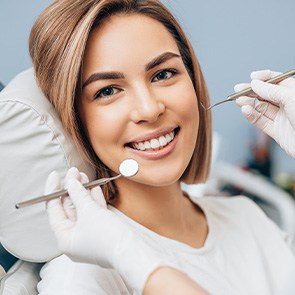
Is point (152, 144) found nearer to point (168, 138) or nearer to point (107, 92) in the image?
point (168, 138)

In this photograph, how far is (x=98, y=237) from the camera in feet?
2.93

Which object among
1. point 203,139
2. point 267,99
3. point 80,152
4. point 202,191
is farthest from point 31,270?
point 202,191

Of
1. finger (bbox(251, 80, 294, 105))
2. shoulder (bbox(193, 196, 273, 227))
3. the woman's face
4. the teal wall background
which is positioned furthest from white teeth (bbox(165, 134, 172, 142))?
the teal wall background

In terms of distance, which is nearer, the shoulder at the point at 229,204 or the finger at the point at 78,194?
the finger at the point at 78,194

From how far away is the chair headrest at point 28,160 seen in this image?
1.12 metres

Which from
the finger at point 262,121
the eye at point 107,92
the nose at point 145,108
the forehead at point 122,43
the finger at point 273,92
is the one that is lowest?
→ the finger at point 262,121

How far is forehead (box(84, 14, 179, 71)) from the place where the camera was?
3.64 feet

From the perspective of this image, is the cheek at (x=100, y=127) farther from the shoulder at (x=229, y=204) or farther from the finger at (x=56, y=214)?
the shoulder at (x=229, y=204)

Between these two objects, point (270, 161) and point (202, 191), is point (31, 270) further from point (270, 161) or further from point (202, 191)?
point (270, 161)

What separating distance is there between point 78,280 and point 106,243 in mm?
190

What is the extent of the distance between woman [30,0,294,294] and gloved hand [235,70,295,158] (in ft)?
0.45

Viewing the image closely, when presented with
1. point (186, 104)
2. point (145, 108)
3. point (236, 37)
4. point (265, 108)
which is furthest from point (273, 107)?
point (236, 37)

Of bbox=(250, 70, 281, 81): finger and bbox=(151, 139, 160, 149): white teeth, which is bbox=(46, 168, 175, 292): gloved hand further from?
bbox=(250, 70, 281, 81): finger

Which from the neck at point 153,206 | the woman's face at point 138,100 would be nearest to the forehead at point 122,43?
the woman's face at point 138,100
